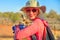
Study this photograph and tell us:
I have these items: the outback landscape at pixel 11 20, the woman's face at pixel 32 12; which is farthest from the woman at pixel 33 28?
the outback landscape at pixel 11 20

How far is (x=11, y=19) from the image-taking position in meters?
1.64

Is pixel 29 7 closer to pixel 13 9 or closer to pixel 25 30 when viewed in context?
pixel 25 30

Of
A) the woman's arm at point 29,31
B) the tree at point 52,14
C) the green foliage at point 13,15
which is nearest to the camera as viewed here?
the woman's arm at point 29,31

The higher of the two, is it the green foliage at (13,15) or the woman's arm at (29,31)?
the green foliage at (13,15)

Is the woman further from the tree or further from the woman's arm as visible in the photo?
the tree

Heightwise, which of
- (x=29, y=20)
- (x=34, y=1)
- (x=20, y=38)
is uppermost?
(x=34, y=1)

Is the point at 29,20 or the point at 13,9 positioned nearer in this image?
the point at 29,20

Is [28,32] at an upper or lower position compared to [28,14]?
lower

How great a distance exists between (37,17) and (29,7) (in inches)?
3.6

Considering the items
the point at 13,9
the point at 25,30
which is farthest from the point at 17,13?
the point at 25,30

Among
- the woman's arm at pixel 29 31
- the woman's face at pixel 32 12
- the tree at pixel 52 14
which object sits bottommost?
the woman's arm at pixel 29 31

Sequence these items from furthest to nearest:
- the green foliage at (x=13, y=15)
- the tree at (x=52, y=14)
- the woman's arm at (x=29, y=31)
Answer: the tree at (x=52, y=14) < the green foliage at (x=13, y=15) < the woman's arm at (x=29, y=31)

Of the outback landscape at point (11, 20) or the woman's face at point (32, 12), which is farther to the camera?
the outback landscape at point (11, 20)

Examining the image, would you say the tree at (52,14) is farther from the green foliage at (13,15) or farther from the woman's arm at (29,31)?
the woman's arm at (29,31)
